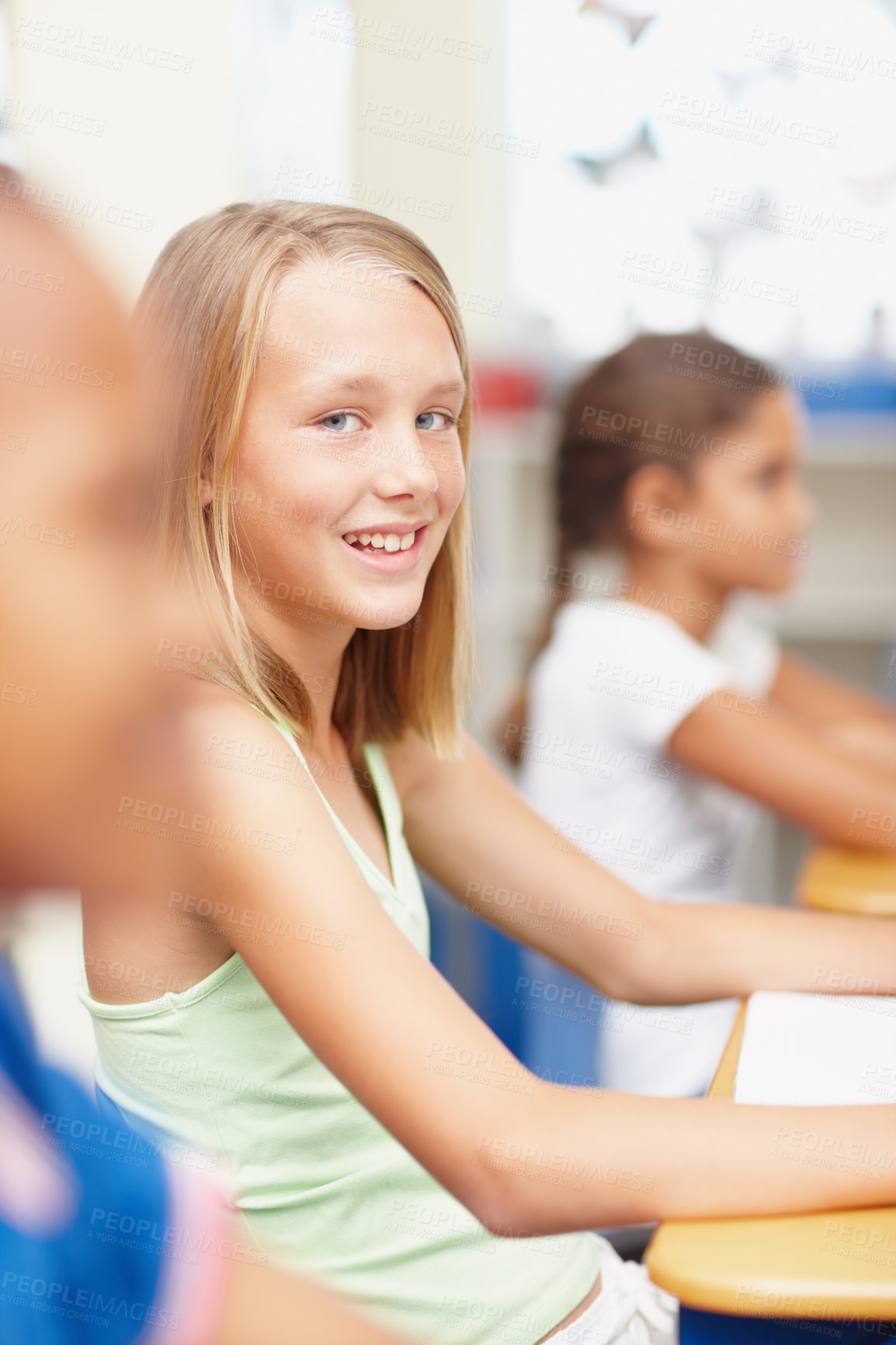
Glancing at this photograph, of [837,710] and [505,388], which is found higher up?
[505,388]

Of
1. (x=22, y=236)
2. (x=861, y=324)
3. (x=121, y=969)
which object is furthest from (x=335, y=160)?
(x=22, y=236)

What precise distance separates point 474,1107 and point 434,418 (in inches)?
18.2

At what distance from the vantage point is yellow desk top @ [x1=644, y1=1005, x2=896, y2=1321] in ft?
1.75

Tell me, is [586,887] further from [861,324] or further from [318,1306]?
[861,324]

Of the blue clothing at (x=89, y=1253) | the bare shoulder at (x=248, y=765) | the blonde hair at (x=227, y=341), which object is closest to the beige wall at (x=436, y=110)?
the blonde hair at (x=227, y=341)

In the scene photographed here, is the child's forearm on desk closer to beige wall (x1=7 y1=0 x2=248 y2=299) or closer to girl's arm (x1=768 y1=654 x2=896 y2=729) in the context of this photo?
girl's arm (x1=768 y1=654 x2=896 y2=729)

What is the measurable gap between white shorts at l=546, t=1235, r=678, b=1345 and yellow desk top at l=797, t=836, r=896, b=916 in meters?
0.41

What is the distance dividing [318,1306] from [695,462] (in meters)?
1.42

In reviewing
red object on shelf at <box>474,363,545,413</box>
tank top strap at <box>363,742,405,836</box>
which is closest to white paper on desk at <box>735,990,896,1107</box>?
tank top strap at <box>363,742,405,836</box>

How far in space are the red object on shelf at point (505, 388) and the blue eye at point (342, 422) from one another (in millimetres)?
1972

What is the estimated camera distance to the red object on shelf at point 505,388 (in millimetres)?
2793

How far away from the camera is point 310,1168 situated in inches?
30.7

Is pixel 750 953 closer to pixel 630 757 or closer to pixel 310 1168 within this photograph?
pixel 310 1168

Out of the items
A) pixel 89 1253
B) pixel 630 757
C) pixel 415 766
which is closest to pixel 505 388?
pixel 630 757
